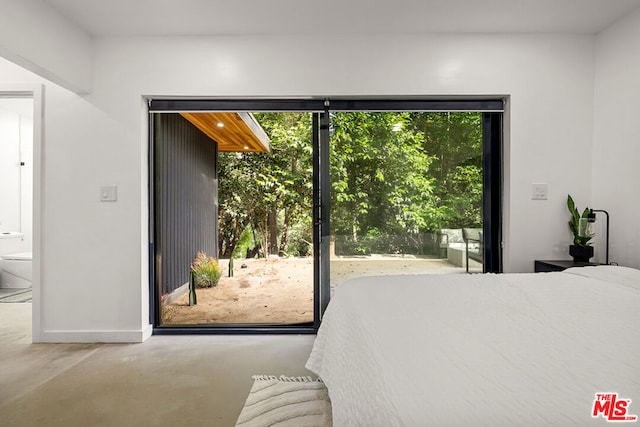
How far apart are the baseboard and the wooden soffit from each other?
2.01 metres

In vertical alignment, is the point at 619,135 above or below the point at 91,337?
above

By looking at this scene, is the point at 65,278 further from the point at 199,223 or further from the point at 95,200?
the point at 199,223

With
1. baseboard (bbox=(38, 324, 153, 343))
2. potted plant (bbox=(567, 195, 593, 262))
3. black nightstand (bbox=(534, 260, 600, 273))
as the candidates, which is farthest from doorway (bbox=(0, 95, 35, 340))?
potted plant (bbox=(567, 195, 593, 262))

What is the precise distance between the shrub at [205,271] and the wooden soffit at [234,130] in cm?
A: 135

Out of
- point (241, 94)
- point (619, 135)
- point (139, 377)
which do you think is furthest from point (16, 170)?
point (619, 135)

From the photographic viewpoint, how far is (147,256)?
3.33m

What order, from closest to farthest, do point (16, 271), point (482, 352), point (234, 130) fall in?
1. point (482, 352)
2. point (234, 130)
3. point (16, 271)

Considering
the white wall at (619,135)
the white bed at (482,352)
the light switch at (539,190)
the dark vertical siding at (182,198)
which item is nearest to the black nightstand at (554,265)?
the white wall at (619,135)

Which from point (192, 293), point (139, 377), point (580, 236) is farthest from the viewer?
point (192, 293)

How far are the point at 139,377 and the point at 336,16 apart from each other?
279cm

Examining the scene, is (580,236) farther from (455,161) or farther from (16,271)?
(16,271)

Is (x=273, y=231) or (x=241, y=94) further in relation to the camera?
(x=273, y=231)

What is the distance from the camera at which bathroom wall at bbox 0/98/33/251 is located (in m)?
5.56

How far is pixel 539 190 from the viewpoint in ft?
10.5
